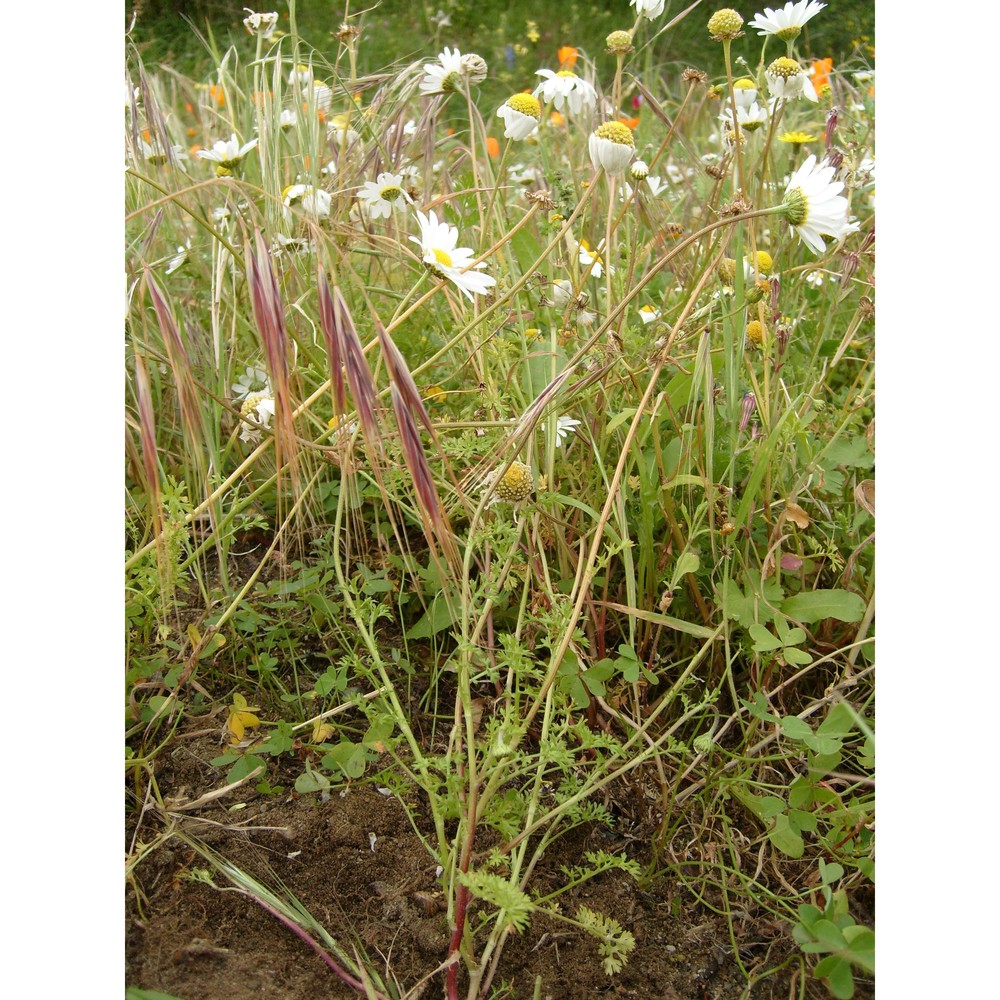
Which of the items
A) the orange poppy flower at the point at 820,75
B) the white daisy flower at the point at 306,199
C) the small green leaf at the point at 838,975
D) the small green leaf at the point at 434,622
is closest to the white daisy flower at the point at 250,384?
the white daisy flower at the point at 306,199

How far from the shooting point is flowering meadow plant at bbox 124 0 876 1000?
1.98ft

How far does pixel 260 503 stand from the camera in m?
0.99

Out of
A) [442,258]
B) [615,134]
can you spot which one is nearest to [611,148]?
[615,134]

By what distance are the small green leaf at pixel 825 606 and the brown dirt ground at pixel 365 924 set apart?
0.76 ft

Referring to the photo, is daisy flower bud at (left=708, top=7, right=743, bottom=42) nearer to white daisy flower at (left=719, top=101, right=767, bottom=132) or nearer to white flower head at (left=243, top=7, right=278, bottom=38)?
white daisy flower at (left=719, top=101, right=767, bottom=132)

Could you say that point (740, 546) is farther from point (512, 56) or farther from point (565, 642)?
point (512, 56)

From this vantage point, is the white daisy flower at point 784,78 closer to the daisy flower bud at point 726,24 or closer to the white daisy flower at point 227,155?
the daisy flower bud at point 726,24

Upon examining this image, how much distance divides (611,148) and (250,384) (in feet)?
1.62

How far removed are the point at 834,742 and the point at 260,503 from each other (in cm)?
61

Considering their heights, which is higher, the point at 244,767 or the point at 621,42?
the point at 621,42

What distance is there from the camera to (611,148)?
0.67 metres

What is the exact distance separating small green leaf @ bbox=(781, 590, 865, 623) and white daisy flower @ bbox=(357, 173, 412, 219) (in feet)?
1.67

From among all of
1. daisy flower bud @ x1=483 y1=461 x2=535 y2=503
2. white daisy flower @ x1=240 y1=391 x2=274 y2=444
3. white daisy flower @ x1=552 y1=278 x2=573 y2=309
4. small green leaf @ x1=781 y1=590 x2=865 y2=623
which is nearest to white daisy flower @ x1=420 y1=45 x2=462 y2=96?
white daisy flower @ x1=552 y1=278 x2=573 y2=309

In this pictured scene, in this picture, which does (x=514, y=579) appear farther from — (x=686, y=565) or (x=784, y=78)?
(x=784, y=78)
